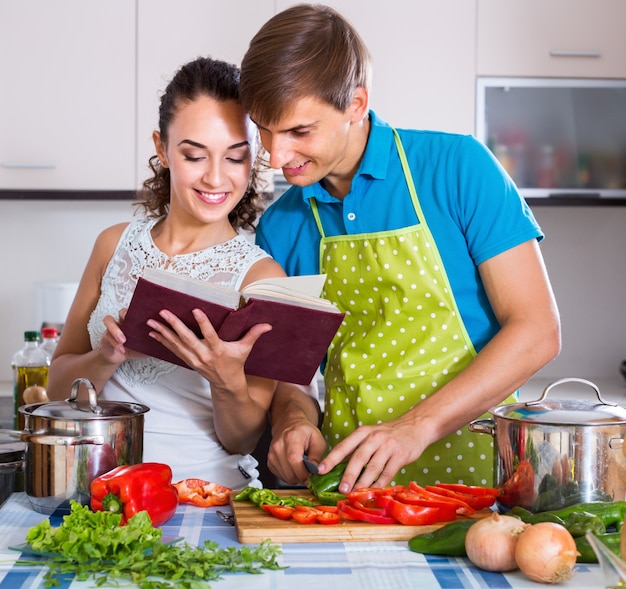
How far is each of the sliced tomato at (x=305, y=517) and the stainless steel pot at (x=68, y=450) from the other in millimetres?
277

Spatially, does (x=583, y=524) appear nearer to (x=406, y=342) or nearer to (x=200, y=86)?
(x=406, y=342)

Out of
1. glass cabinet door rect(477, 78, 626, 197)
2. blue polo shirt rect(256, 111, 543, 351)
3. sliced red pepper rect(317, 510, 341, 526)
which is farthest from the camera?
glass cabinet door rect(477, 78, 626, 197)

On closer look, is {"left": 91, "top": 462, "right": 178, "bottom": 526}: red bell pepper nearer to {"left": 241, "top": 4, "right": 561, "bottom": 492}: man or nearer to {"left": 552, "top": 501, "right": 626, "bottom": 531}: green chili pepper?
{"left": 241, "top": 4, "right": 561, "bottom": 492}: man

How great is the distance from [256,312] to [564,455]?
518 mm

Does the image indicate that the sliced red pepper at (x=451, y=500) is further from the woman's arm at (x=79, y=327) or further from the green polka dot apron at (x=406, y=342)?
the woman's arm at (x=79, y=327)

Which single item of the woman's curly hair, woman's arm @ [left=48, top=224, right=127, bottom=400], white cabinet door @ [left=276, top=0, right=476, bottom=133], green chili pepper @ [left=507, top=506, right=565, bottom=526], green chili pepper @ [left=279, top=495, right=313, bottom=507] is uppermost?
white cabinet door @ [left=276, top=0, right=476, bottom=133]

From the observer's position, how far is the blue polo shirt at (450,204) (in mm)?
1646

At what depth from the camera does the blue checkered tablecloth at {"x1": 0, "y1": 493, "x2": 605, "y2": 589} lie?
105cm

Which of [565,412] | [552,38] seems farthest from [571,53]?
[565,412]

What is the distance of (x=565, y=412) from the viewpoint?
1.24 m

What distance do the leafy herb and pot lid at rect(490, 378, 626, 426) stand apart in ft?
1.26

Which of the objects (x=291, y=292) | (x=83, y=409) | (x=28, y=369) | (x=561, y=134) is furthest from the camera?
(x=561, y=134)

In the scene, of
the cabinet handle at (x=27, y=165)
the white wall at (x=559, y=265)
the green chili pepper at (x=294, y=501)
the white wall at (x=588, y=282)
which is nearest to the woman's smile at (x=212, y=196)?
the green chili pepper at (x=294, y=501)

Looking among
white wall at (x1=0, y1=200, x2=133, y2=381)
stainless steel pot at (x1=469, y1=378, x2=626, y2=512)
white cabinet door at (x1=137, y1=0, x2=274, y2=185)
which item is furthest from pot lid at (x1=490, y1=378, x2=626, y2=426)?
white wall at (x1=0, y1=200, x2=133, y2=381)
